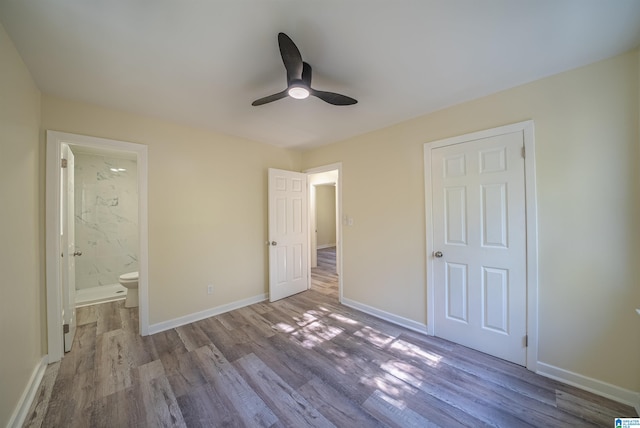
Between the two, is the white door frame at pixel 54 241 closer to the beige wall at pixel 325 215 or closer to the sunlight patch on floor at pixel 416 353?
the sunlight patch on floor at pixel 416 353

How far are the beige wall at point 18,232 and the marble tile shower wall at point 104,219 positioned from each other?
2.37 meters

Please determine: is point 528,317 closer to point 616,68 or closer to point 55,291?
point 616,68

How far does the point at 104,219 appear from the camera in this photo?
158 inches

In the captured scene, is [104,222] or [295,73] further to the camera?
[104,222]

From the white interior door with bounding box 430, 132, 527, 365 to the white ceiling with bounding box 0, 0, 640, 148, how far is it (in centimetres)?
61

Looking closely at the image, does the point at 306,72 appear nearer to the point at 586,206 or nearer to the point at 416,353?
the point at 586,206

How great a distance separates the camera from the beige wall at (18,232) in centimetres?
137

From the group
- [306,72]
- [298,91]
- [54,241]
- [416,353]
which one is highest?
[306,72]

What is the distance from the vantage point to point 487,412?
1.54 m

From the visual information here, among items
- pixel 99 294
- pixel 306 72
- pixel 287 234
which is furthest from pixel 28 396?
pixel 306 72

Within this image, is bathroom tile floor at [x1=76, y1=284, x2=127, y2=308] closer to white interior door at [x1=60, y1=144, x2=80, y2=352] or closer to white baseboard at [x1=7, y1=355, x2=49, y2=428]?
white interior door at [x1=60, y1=144, x2=80, y2=352]

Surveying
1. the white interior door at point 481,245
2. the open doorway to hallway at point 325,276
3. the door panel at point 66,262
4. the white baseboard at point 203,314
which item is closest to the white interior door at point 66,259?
the door panel at point 66,262

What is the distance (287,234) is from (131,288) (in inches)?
93.0

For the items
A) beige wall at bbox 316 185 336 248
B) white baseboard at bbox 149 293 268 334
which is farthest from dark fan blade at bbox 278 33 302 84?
beige wall at bbox 316 185 336 248
